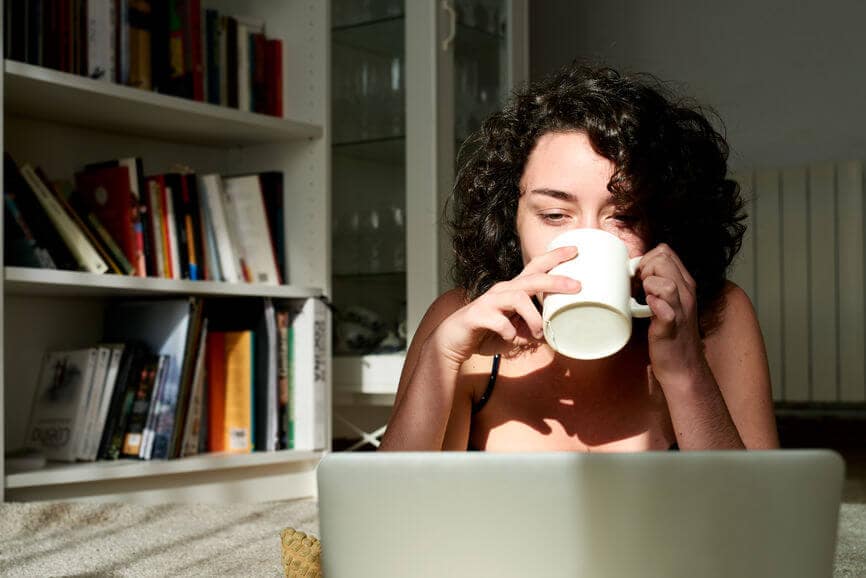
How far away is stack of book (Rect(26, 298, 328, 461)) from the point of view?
6.93 feet

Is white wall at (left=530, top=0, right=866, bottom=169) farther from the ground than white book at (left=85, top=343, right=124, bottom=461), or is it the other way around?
white wall at (left=530, top=0, right=866, bottom=169)

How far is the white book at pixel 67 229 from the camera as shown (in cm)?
198


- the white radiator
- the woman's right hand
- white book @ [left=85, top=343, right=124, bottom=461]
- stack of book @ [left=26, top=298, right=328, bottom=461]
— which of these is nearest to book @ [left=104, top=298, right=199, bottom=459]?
stack of book @ [left=26, top=298, right=328, bottom=461]

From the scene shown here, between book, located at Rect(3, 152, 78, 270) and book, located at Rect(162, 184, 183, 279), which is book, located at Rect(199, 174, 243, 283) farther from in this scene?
book, located at Rect(3, 152, 78, 270)

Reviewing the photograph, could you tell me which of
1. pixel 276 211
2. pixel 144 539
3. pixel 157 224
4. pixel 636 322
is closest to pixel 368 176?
pixel 276 211

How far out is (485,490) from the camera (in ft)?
1.39

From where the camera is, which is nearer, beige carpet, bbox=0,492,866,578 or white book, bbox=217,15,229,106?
beige carpet, bbox=0,492,866,578

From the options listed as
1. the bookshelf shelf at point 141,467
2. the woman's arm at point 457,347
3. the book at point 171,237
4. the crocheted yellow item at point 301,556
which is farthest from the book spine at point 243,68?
the crocheted yellow item at point 301,556

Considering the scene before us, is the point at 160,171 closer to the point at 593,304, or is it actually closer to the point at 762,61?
the point at 593,304

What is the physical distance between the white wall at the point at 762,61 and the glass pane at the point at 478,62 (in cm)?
123

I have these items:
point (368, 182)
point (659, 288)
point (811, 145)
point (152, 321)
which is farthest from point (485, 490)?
point (811, 145)

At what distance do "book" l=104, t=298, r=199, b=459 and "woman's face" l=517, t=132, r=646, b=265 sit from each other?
4.50 feet

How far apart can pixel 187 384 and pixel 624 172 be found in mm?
1506

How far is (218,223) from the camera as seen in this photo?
232 cm
